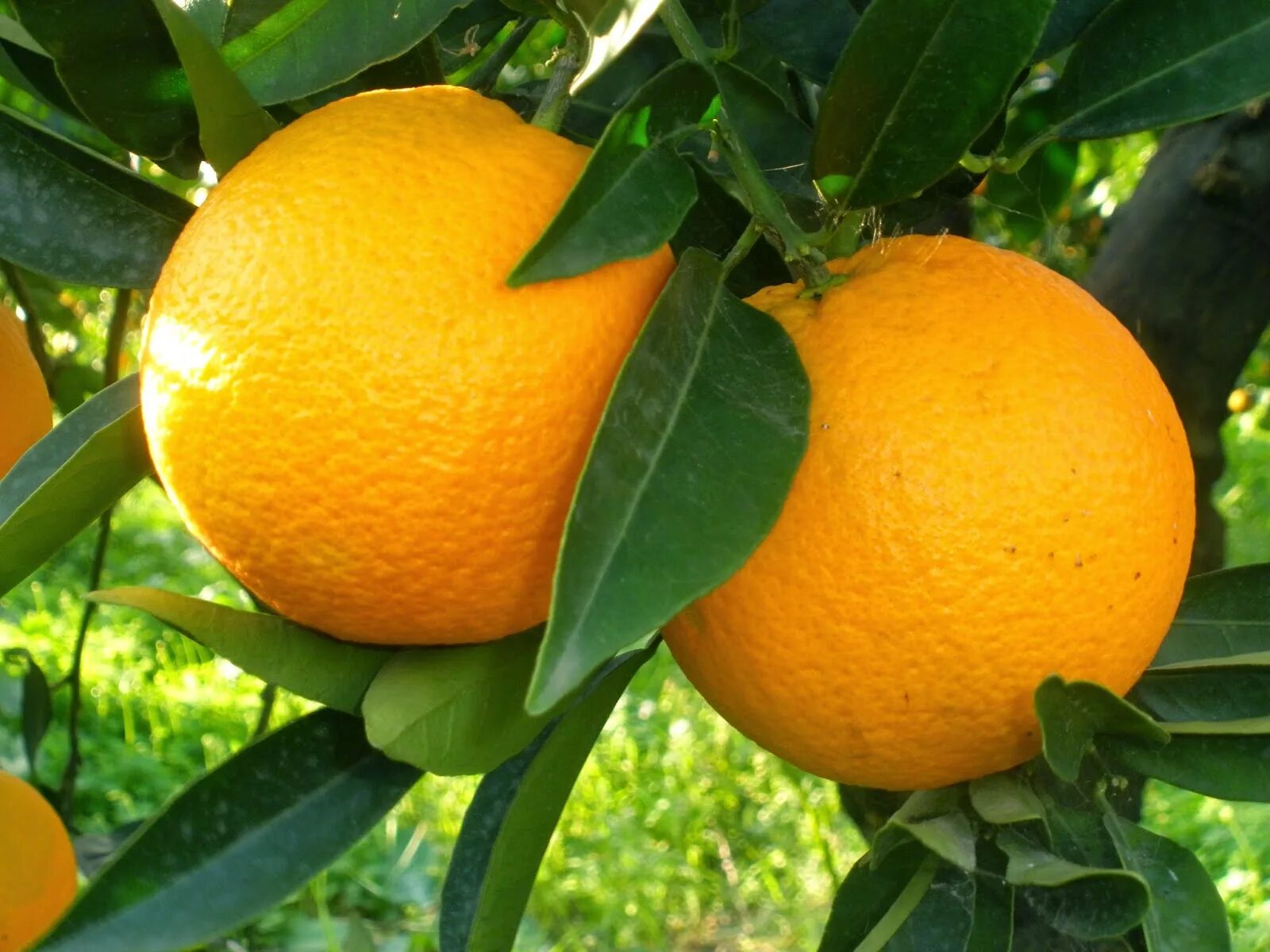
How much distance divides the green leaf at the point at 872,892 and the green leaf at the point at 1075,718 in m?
0.11

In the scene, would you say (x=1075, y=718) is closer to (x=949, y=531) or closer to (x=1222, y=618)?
(x=949, y=531)

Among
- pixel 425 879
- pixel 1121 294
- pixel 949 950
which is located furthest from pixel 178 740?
pixel 949 950

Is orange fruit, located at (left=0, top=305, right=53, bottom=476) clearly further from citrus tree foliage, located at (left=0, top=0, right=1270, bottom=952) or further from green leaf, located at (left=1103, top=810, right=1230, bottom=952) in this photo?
green leaf, located at (left=1103, top=810, right=1230, bottom=952)

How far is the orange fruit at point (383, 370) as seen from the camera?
0.46 meters

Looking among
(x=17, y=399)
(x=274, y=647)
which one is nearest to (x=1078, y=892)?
(x=274, y=647)

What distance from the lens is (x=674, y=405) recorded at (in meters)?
0.46

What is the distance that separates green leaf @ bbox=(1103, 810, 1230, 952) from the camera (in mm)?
530

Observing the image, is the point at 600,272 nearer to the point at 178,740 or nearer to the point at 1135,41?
the point at 1135,41

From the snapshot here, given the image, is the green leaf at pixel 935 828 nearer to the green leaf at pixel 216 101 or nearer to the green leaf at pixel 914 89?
the green leaf at pixel 914 89

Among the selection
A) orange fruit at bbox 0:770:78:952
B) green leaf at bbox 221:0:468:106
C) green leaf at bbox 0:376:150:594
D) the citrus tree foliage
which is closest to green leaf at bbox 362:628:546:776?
the citrus tree foliage

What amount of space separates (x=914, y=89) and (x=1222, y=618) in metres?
0.32

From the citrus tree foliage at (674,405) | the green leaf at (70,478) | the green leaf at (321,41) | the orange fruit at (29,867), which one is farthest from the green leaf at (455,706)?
the orange fruit at (29,867)

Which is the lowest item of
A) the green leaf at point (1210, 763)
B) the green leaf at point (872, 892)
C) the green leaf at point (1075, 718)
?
the green leaf at point (872, 892)

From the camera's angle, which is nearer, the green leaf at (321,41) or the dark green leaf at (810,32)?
the green leaf at (321,41)
